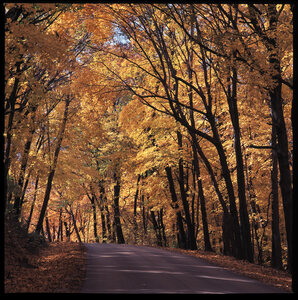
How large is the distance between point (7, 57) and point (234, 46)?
286 inches

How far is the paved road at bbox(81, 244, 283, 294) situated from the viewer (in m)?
9.68

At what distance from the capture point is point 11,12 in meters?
13.1

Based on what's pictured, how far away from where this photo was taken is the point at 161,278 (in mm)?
11289

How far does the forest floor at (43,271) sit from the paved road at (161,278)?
45cm

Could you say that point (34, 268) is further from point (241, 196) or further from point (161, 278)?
point (241, 196)

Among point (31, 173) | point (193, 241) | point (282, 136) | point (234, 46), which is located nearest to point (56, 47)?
point (234, 46)

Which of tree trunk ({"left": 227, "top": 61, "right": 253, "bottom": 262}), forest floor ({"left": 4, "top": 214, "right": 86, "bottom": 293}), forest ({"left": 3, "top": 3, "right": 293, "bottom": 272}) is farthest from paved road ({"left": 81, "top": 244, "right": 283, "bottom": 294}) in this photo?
forest ({"left": 3, "top": 3, "right": 293, "bottom": 272})

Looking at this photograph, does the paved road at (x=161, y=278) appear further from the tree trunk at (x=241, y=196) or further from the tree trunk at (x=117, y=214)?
the tree trunk at (x=117, y=214)

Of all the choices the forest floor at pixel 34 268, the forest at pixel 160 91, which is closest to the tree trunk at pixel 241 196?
the forest at pixel 160 91

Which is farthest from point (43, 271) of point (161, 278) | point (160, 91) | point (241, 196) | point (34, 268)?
point (160, 91)

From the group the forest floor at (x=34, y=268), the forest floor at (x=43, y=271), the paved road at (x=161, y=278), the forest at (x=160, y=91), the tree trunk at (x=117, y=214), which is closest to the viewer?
the paved road at (x=161, y=278)

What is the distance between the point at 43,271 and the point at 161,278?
13.4 ft

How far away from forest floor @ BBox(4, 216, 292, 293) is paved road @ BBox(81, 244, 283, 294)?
1.48 ft

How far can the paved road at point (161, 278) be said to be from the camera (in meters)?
9.68
